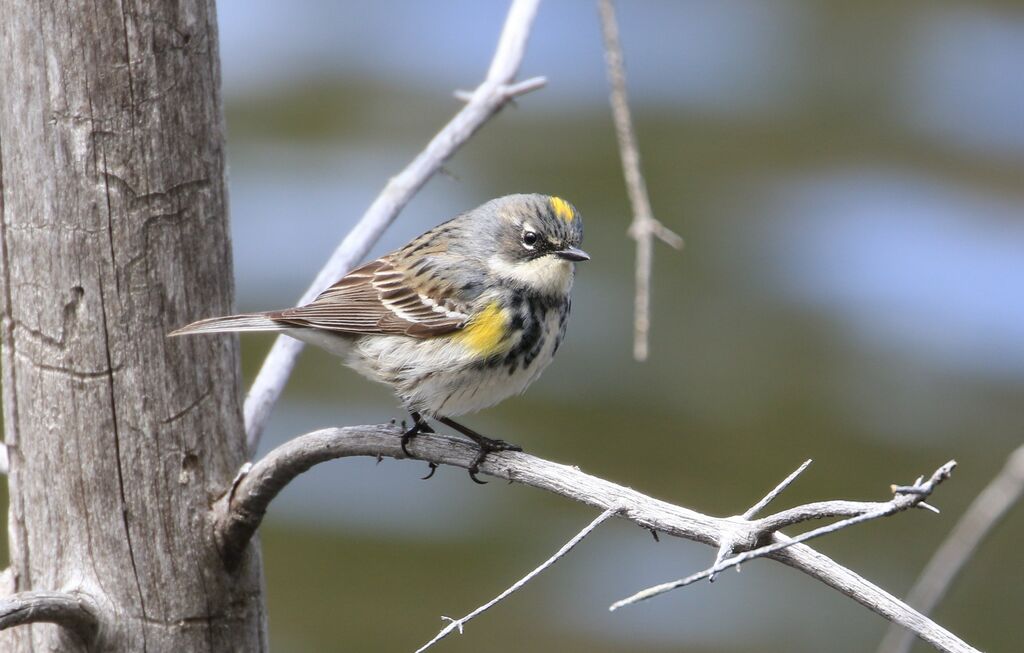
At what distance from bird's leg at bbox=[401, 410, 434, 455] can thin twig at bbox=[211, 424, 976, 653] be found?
0.06 ft

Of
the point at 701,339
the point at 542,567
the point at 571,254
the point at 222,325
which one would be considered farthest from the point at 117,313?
the point at 701,339

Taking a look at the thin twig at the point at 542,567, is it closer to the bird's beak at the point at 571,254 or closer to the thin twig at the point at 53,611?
the thin twig at the point at 53,611

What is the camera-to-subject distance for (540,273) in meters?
4.24

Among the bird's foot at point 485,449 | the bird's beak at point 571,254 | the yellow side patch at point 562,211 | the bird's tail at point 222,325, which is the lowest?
the bird's foot at point 485,449

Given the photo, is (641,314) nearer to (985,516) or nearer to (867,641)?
(985,516)

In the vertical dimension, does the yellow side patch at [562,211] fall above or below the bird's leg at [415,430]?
above

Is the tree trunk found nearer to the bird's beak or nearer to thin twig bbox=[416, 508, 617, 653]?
thin twig bbox=[416, 508, 617, 653]

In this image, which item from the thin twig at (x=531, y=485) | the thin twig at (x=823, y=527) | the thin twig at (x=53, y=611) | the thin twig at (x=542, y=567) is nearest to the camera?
the thin twig at (x=823, y=527)

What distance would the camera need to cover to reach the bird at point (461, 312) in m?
4.03

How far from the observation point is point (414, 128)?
8.29 meters

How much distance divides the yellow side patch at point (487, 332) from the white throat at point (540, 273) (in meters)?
0.15

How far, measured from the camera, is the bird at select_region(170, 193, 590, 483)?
4031 millimetres

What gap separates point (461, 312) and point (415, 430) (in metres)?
0.67

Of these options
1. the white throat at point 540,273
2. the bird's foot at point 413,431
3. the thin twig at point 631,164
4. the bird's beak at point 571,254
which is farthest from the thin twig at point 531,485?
the bird's beak at point 571,254
